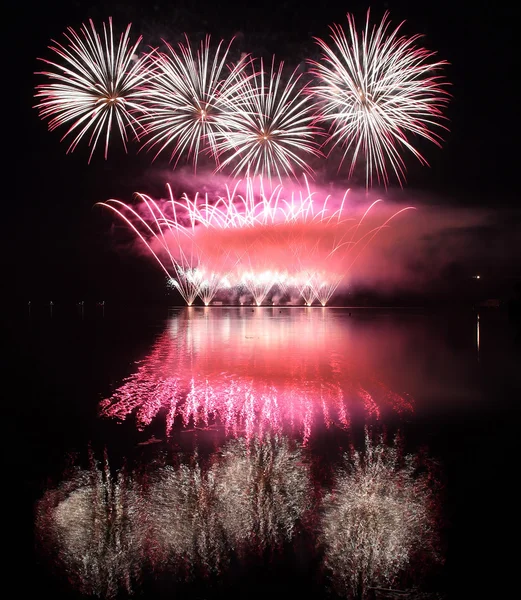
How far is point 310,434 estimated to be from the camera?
691 centimetres

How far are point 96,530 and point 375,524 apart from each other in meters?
2.18

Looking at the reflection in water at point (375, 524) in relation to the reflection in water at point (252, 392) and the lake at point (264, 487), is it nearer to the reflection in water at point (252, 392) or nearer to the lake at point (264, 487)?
the lake at point (264, 487)

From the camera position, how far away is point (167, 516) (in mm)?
4297

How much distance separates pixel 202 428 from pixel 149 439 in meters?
0.80

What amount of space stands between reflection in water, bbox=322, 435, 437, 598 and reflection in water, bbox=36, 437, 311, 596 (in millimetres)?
349

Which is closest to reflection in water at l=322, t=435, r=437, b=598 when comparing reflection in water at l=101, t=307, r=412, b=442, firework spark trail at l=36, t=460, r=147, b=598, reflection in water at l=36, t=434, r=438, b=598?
reflection in water at l=36, t=434, r=438, b=598

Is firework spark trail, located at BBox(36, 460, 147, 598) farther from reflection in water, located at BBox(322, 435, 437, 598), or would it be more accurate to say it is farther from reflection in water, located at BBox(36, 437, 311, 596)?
reflection in water, located at BBox(322, 435, 437, 598)

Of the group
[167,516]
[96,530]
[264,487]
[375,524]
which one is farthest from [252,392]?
[96,530]

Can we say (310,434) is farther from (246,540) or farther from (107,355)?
(107,355)

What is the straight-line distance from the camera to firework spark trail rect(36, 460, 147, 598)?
11.5ft

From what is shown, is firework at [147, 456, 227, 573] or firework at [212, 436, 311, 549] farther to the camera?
firework at [212, 436, 311, 549]

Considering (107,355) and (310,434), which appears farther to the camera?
(107,355)

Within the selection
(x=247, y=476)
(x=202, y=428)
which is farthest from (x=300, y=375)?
(x=247, y=476)

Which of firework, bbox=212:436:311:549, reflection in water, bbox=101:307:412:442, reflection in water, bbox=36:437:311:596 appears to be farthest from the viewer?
reflection in water, bbox=101:307:412:442
